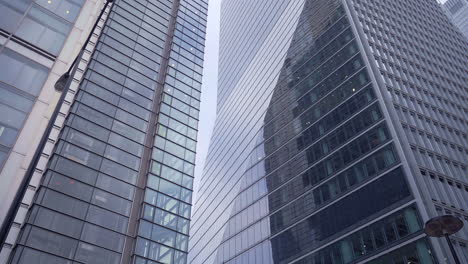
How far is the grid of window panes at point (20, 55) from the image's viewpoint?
19.4m

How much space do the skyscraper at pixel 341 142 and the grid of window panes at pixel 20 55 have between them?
3755cm

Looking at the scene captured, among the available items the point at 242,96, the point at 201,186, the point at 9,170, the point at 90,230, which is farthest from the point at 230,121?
the point at 9,170

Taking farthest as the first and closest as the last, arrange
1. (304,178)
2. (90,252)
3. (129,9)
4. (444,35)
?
(444,35) < (304,178) < (129,9) < (90,252)

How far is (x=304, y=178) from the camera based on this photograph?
214 ft

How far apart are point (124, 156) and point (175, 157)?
18.4ft

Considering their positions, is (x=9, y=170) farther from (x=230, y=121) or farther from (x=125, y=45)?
(x=230, y=121)

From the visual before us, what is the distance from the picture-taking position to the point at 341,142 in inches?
2406

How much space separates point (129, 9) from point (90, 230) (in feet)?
95.9

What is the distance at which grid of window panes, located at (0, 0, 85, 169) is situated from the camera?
763 inches

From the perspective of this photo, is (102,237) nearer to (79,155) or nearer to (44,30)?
(79,155)

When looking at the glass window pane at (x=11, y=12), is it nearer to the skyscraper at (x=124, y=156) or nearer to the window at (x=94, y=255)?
the skyscraper at (x=124, y=156)

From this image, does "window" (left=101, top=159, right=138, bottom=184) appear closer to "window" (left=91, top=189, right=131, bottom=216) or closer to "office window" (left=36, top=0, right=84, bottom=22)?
"window" (left=91, top=189, right=131, bottom=216)

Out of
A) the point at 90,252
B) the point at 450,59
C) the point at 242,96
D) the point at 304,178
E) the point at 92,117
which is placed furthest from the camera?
the point at 242,96

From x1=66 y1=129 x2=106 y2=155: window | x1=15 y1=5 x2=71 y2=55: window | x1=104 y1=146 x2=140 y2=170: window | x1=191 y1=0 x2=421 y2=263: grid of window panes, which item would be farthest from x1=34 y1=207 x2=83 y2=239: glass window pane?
x1=191 y1=0 x2=421 y2=263: grid of window panes
